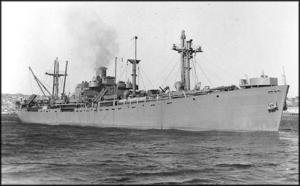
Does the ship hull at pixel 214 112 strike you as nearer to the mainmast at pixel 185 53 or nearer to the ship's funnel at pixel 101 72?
the mainmast at pixel 185 53

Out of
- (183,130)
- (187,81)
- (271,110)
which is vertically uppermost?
(187,81)

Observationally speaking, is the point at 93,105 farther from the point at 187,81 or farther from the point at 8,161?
the point at 8,161

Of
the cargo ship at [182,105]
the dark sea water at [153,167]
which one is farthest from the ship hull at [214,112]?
the dark sea water at [153,167]

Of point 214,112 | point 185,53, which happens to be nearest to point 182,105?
point 214,112

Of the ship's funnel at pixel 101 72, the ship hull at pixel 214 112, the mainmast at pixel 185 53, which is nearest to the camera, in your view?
the ship hull at pixel 214 112

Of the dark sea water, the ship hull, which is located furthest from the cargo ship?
the dark sea water

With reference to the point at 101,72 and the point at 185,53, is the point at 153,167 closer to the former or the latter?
the point at 185,53

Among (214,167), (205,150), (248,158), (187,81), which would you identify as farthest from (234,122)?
(214,167)
